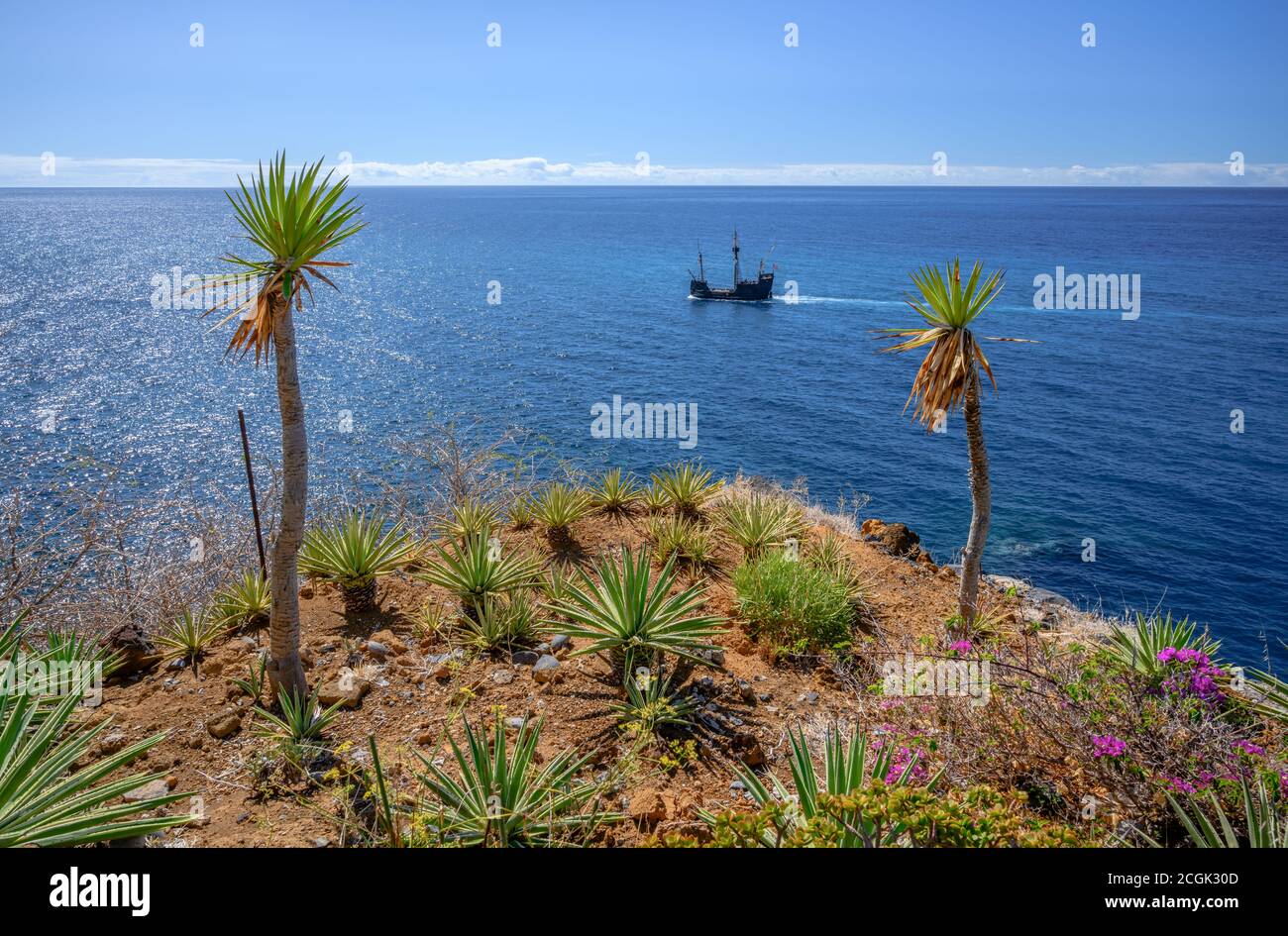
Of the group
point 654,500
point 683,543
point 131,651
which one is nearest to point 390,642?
point 131,651

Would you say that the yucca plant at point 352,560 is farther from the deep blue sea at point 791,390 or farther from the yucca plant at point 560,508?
the deep blue sea at point 791,390

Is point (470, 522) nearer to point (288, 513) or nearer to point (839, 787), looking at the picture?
point (288, 513)

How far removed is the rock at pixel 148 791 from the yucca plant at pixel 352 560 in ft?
9.63

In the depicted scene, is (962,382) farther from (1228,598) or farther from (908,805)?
(1228,598)

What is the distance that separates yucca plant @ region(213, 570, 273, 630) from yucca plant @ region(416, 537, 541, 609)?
1502 millimetres

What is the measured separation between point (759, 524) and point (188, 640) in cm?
651

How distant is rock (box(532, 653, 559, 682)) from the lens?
6754 millimetres

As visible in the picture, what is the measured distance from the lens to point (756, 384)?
41.2 metres

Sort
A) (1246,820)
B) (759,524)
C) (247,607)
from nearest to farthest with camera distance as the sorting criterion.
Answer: (1246,820) < (247,607) < (759,524)

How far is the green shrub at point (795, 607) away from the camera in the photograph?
25.8ft

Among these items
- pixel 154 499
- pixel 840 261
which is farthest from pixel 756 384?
pixel 840 261

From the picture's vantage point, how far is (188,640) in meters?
6.94

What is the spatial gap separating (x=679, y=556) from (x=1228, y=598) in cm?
1916

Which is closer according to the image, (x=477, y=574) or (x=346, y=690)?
(x=346, y=690)
